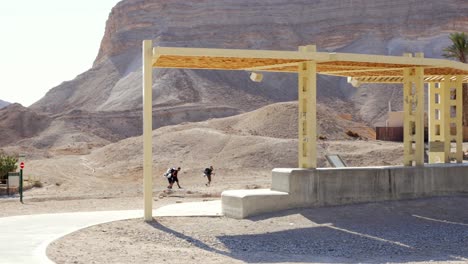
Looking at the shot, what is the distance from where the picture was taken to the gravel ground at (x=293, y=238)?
12.5 m

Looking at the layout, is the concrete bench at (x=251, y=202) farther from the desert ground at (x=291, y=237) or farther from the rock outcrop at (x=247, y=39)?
the rock outcrop at (x=247, y=39)

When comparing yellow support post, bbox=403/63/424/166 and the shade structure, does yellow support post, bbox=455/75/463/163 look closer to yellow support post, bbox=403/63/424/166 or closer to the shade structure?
the shade structure

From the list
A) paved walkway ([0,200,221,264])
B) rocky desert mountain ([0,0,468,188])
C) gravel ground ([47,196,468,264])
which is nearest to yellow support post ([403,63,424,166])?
gravel ground ([47,196,468,264])

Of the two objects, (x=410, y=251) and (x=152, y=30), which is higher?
(x=152, y=30)

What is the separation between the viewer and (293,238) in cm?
1446

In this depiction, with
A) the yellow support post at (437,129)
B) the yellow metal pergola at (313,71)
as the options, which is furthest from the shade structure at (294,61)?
the yellow support post at (437,129)

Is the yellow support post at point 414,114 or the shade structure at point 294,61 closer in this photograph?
the shade structure at point 294,61

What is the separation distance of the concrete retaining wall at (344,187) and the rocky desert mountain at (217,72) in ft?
151

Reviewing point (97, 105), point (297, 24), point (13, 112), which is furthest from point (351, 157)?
point (297, 24)

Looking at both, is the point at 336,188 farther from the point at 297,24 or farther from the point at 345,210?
the point at 297,24

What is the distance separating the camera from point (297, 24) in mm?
103188

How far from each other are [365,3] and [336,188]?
87.7 meters

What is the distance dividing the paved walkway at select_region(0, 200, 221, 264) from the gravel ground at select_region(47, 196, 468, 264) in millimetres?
345

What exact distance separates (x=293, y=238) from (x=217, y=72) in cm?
7740
